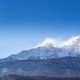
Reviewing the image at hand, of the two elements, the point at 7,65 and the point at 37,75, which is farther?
the point at 7,65

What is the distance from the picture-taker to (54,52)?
60.8 feet

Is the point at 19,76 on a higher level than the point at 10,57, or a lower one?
lower

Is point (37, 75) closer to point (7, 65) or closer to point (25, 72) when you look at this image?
point (25, 72)

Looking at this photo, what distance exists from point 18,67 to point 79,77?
3.68m

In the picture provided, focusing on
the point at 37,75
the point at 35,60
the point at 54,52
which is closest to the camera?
the point at 37,75

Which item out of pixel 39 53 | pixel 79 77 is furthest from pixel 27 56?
pixel 79 77

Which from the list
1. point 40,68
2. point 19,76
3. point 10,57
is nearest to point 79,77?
point 40,68

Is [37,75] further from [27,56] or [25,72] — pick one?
[27,56]

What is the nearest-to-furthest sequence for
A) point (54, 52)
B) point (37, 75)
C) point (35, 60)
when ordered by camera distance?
point (37, 75) → point (35, 60) → point (54, 52)

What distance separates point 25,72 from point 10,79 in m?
0.97

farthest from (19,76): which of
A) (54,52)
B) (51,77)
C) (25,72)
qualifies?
(54,52)

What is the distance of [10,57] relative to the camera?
18.7 meters

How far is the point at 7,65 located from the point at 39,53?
2299 mm

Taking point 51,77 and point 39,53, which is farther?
point 39,53
